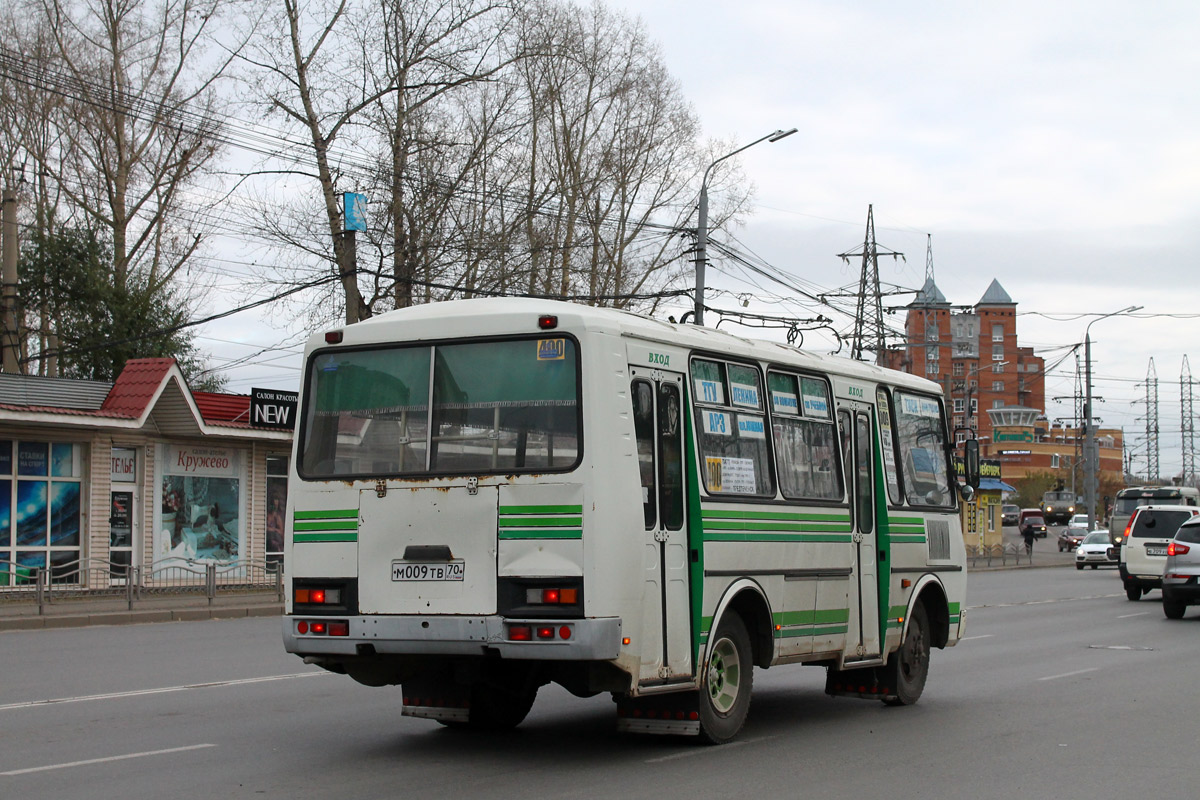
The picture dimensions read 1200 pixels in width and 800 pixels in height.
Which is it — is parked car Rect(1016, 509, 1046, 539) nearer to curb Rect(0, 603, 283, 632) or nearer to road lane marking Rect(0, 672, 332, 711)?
curb Rect(0, 603, 283, 632)

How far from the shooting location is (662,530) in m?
8.80

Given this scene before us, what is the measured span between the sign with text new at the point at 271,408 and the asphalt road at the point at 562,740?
14.4m

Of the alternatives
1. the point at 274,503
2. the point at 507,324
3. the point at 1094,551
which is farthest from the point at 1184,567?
the point at 1094,551

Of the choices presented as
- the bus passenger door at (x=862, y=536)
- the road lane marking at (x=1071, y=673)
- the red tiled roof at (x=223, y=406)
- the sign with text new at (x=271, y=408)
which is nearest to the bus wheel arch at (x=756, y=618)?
the bus passenger door at (x=862, y=536)

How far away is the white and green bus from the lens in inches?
328

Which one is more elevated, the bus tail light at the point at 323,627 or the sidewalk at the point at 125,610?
the bus tail light at the point at 323,627

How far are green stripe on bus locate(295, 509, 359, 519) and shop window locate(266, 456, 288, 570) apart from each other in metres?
24.0

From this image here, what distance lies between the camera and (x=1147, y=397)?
4574 inches

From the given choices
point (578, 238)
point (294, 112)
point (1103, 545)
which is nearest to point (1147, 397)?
point (1103, 545)

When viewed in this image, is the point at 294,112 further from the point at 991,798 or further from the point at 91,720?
the point at 991,798

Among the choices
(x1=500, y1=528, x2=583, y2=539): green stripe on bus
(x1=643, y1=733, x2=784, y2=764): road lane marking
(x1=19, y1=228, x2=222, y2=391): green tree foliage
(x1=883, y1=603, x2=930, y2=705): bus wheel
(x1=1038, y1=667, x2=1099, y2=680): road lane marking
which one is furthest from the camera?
(x1=19, y1=228, x2=222, y2=391): green tree foliage

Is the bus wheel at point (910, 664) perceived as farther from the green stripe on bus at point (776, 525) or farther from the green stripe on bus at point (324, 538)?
the green stripe on bus at point (324, 538)

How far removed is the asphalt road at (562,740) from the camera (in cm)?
816

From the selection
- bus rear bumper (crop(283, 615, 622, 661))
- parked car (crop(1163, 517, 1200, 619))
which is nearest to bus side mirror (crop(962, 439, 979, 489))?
bus rear bumper (crop(283, 615, 622, 661))
